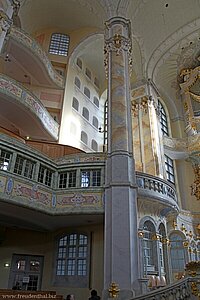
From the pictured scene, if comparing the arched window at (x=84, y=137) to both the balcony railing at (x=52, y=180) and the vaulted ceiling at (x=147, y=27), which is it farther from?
the balcony railing at (x=52, y=180)

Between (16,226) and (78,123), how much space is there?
351 inches

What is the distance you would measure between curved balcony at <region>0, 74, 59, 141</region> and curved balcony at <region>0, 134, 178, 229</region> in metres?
3.53

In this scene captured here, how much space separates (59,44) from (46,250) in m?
16.2

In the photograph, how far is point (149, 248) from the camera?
14.0 meters

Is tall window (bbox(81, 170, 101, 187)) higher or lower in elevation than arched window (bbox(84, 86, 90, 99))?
lower

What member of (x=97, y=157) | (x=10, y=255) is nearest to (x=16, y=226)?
(x=10, y=255)

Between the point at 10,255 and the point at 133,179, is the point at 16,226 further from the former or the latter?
the point at 133,179

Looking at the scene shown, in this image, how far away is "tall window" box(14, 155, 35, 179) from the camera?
35.8 feet

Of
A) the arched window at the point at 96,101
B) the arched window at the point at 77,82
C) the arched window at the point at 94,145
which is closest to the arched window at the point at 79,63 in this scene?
the arched window at the point at 77,82

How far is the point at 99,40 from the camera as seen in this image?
22.8 metres

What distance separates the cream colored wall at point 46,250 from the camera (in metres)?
12.4

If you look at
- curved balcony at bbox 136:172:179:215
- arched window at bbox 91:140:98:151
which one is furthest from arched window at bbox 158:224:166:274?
arched window at bbox 91:140:98:151

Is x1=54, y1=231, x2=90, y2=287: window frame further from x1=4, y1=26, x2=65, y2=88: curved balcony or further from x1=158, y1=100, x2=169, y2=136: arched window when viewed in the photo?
x1=158, y1=100, x2=169, y2=136: arched window

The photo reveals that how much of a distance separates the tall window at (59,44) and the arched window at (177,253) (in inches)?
628
